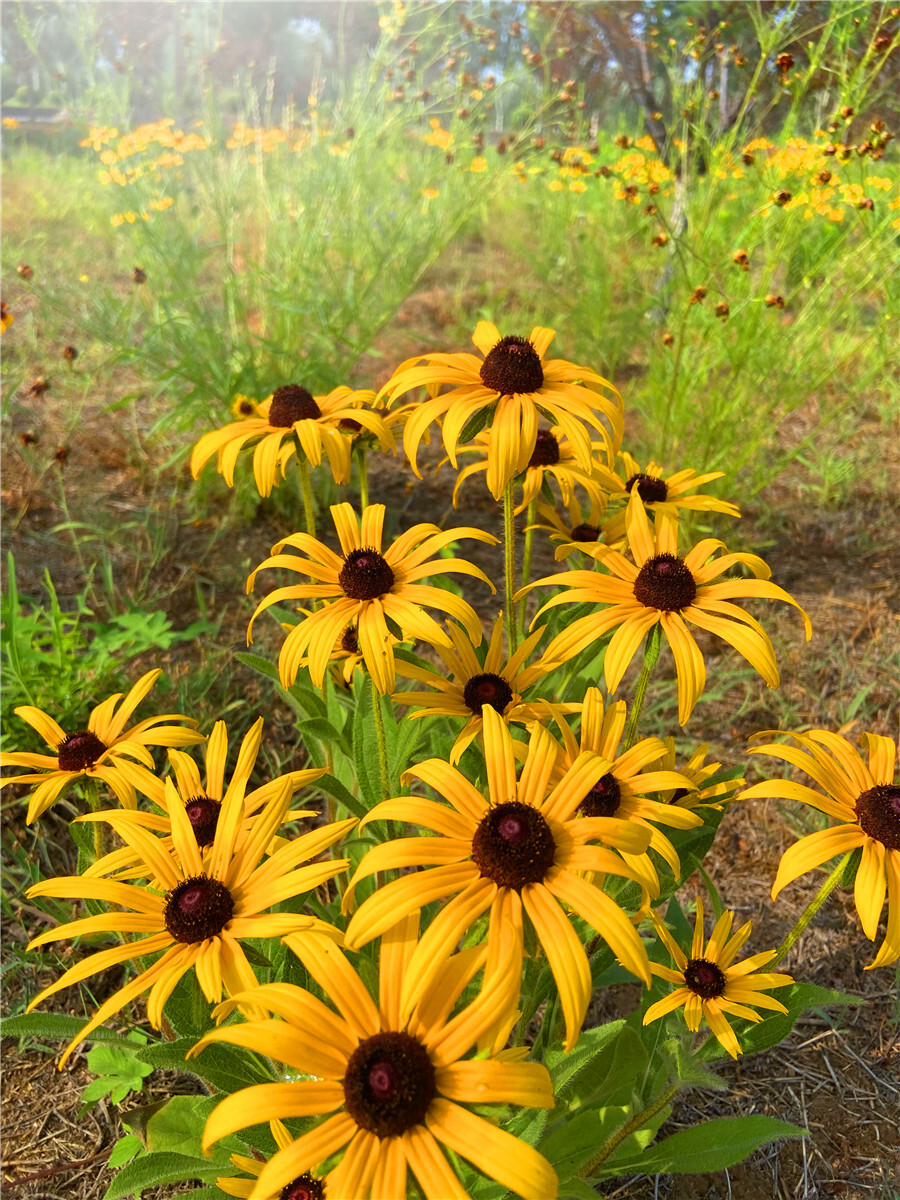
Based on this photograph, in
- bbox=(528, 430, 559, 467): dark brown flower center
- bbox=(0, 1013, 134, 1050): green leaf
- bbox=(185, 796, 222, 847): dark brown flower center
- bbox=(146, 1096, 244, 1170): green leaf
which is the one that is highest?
bbox=(528, 430, 559, 467): dark brown flower center

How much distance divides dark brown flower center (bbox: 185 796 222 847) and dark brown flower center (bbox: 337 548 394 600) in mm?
410

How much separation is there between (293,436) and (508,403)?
1.68 ft

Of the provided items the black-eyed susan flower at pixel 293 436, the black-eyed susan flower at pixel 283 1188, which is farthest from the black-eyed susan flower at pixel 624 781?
the black-eyed susan flower at pixel 293 436

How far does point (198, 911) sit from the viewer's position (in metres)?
1.00

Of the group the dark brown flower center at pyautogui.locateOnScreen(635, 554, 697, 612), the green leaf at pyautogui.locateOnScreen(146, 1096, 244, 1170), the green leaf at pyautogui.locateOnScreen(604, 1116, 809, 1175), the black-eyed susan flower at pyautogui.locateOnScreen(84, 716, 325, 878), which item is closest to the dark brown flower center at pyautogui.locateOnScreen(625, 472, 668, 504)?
the dark brown flower center at pyautogui.locateOnScreen(635, 554, 697, 612)

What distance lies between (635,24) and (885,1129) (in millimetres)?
6393

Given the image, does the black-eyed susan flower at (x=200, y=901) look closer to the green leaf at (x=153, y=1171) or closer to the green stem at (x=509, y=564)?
the green leaf at (x=153, y=1171)

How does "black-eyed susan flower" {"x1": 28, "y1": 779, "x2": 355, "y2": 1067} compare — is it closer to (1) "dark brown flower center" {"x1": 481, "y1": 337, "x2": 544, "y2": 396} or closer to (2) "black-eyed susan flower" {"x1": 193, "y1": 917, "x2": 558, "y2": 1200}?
(2) "black-eyed susan flower" {"x1": 193, "y1": 917, "x2": 558, "y2": 1200}

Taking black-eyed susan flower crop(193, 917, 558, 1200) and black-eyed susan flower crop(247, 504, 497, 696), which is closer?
black-eyed susan flower crop(193, 917, 558, 1200)

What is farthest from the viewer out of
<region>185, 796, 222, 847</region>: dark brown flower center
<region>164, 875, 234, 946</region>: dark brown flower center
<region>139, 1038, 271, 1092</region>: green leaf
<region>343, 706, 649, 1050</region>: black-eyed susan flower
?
<region>185, 796, 222, 847</region>: dark brown flower center

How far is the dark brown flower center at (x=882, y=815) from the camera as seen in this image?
1062 mm

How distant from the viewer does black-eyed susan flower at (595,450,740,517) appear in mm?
1528

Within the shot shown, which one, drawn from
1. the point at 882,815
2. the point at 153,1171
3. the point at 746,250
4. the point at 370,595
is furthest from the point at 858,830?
the point at 746,250

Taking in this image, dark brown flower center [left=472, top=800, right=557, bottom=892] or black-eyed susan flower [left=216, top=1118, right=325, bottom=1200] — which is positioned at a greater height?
dark brown flower center [left=472, top=800, right=557, bottom=892]
